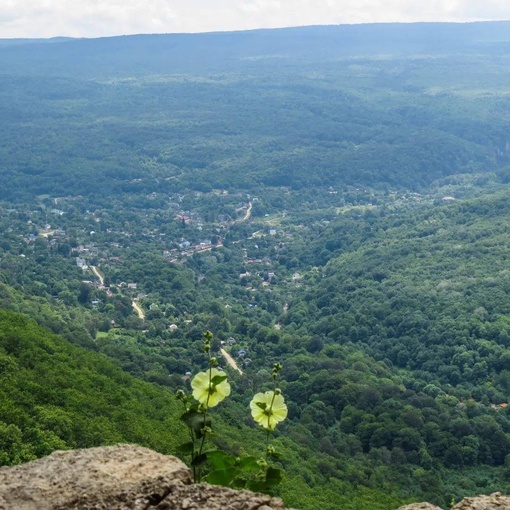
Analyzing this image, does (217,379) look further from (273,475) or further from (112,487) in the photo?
(112,487)

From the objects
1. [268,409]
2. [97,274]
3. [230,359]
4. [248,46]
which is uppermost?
[248,46]

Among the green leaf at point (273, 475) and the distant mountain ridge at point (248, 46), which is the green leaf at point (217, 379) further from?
the distant mountain ridge at point (248, 46)

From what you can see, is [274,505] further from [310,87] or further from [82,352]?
[310,87]

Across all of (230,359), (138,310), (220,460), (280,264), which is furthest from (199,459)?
(280,264)

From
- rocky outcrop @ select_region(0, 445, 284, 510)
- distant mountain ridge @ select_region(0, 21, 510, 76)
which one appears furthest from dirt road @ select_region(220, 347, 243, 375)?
distant mountain ridge @ select_region(0, 21, 510, 76)

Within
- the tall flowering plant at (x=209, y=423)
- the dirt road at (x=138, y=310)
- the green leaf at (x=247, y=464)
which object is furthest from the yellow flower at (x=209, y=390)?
the dirt road at (x=138, y=310)

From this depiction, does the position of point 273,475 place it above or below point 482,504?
above

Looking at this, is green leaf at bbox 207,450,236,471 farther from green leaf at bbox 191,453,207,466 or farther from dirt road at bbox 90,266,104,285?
dirt road at bbox 90,266,104,285
